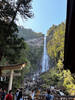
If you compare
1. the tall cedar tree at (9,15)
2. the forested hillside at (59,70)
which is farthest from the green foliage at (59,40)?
the tall cedar tree at (9,15)

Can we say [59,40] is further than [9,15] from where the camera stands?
Yes

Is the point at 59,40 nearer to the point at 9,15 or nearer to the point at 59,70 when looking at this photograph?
the point at 59,70

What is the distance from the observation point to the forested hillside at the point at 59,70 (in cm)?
716

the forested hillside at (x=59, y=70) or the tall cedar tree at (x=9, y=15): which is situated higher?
the tall cedar tree at (x=9, y=15)

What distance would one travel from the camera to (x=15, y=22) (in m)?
7.79

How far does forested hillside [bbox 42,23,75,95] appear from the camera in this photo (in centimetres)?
716

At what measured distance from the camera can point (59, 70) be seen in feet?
30.9

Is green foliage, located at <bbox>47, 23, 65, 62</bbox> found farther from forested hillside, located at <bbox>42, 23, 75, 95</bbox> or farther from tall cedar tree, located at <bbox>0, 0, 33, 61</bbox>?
tall cedar tree, located at <bbox>0, 0, 33, 61</bbox>

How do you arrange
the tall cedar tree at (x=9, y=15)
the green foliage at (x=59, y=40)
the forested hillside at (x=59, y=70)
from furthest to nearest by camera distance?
1. the green foliage at (x=59, y=40)
2. the forested hillside at (x=59, y=70)
3. the tall cedar tree at (x=9, y=15)

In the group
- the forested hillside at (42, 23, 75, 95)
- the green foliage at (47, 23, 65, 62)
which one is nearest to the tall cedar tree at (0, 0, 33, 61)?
the green foliage at (47, 23, 65, 62)

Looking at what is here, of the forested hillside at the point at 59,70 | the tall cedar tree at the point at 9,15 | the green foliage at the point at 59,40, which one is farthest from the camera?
the green foliage at the point at 59,40

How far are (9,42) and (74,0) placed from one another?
6.21m

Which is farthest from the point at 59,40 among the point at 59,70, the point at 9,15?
the point at 9,15

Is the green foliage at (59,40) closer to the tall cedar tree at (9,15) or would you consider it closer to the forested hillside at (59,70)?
the forested hillside at (59,70)
